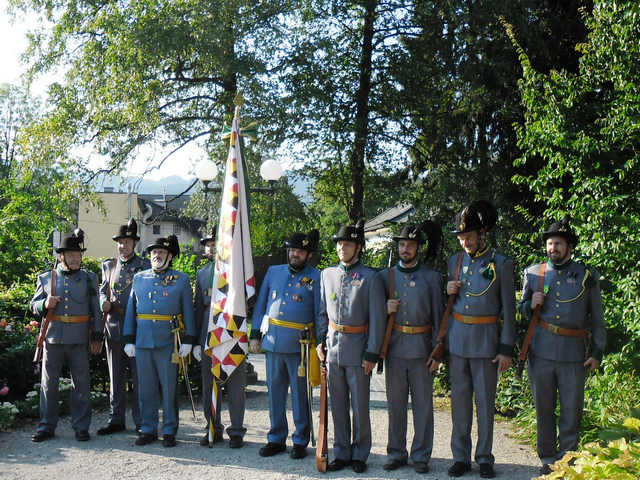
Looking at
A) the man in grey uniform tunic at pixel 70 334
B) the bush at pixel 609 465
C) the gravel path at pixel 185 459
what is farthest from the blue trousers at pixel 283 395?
the bush at pixel 609 465

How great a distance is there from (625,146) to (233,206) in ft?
11.9

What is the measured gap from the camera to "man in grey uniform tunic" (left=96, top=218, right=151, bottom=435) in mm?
6398

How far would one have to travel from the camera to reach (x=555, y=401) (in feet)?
16.8

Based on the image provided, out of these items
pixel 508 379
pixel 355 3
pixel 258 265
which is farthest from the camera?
pixel 258 265

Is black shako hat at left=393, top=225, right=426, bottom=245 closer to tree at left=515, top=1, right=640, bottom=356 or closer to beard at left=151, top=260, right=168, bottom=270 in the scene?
tree at left=515, top=1, right=640, bottom=356

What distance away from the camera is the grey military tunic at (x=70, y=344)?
6141mm

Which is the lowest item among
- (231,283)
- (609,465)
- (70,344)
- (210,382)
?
(210,382)

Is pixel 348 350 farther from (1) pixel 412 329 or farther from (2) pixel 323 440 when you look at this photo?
(2) pixel 323 440

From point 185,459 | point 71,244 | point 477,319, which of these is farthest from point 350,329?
point 71,244

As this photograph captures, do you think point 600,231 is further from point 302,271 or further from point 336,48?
point 336,48

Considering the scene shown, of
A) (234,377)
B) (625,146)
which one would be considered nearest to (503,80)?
(625,146)

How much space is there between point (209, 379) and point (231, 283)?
0.97 meters

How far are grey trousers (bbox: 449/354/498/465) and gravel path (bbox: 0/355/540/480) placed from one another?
21 centimetres

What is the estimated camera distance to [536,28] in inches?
421
